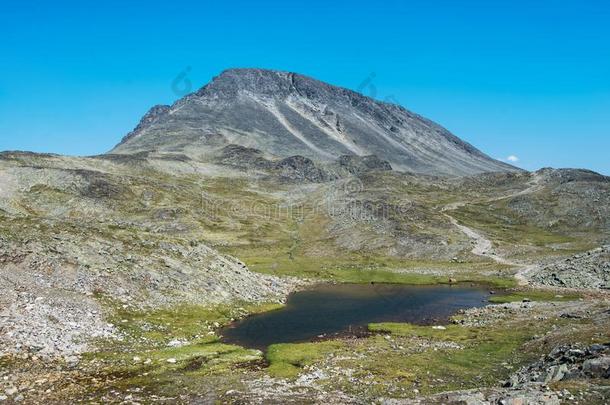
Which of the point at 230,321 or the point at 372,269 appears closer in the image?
the point at 230,321

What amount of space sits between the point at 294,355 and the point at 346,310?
3198cm

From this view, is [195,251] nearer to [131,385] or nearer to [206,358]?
[206,358]

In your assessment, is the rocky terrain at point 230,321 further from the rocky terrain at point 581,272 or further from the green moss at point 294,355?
the rocky terrain at point 581,272

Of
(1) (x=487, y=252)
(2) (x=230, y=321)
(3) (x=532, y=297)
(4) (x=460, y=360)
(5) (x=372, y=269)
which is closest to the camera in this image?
(4) (x=460, y=360)

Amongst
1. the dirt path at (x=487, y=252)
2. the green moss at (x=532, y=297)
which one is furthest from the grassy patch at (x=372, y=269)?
the green moss at (x=532, y=297)

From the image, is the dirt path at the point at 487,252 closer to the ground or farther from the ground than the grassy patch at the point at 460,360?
farther from the ground

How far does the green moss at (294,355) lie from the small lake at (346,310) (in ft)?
13.9

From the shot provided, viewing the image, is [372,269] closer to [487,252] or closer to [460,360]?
[487,252]

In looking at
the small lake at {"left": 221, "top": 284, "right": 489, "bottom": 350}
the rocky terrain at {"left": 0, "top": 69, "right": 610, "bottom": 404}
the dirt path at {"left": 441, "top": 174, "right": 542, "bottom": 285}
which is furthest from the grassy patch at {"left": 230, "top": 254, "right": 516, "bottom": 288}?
the small lake at {"left": 221, "top": 284, "right": 489, "bottom": 350}

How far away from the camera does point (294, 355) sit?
2007 inches

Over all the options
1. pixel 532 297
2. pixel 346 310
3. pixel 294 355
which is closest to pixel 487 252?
pixel 532 297

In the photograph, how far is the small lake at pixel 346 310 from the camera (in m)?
64.0

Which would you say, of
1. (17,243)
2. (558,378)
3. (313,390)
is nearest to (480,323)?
(558,378)

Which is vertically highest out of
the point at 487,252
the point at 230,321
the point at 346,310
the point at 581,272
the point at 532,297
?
the point at 487,252
